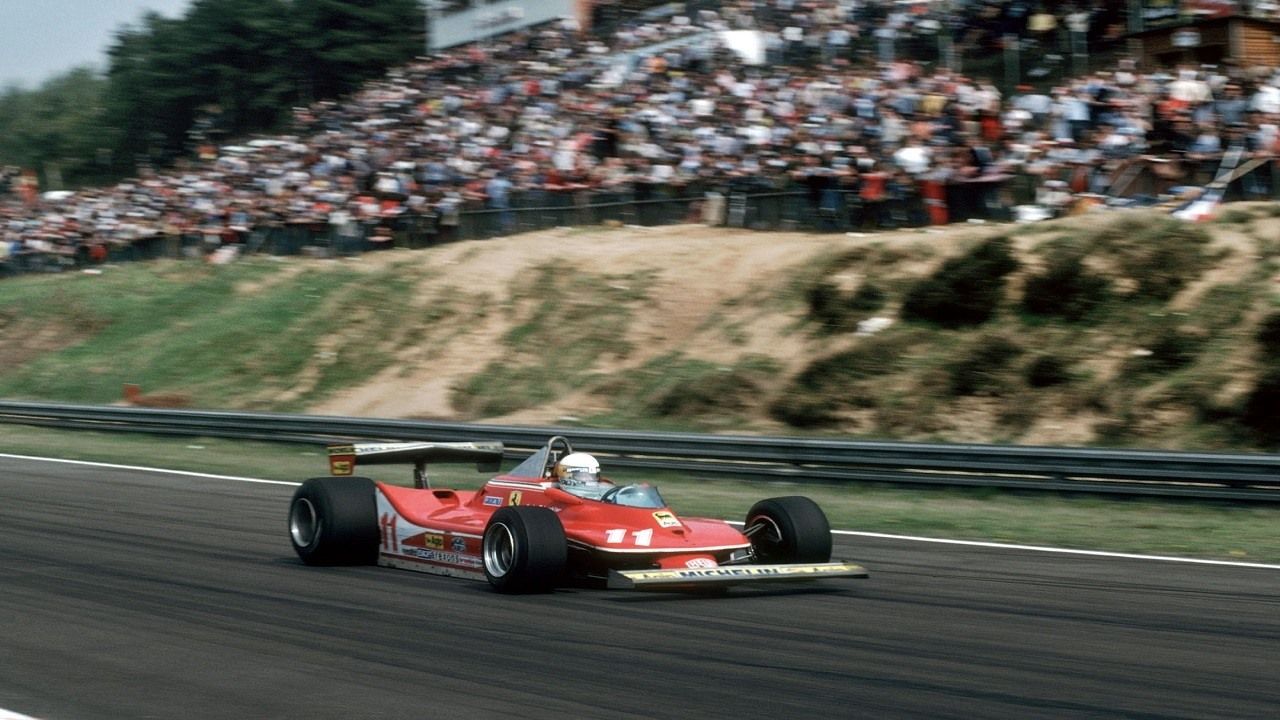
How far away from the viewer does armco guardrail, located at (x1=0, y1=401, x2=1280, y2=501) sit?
13.2 meters

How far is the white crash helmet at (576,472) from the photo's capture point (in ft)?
32.2

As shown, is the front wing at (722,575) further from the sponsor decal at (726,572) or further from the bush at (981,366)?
the bush at (981,366)

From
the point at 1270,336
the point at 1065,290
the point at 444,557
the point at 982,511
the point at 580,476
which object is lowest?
the point at 982,511

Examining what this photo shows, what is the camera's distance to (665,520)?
30.5ft

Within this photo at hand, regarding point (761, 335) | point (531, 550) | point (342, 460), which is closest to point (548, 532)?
point (531, 550)

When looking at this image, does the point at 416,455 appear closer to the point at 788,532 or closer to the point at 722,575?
the point at 788,532

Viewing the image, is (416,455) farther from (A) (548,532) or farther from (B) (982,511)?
(B) (982,511)

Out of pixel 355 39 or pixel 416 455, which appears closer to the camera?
pixel 416 455

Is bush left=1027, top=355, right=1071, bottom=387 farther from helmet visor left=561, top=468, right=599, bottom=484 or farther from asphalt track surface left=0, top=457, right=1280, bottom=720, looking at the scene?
helmet visor left=561, top=468, right=599, bottom=484

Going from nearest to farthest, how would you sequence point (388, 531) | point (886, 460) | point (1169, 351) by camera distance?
point (388, 531)
point (886, 460)
point (1169, 351)

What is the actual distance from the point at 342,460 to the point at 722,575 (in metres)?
3.49

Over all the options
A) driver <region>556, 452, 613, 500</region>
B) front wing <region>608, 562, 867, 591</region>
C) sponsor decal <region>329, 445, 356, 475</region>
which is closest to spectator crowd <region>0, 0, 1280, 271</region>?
driver <region>556, 452, 613, 500</region>

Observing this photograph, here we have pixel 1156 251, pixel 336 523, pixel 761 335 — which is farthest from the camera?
pixel 761 335

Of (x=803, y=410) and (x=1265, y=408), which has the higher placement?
(x=1265, y=408)
